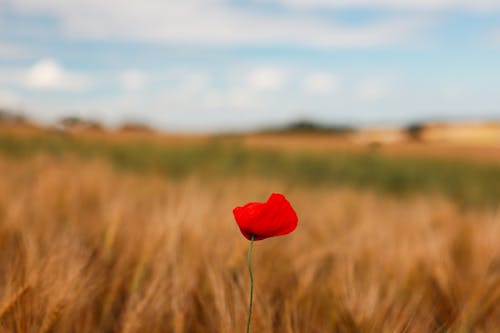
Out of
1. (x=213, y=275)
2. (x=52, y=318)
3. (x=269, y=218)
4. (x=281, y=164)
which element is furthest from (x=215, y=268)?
(x=281, y=164)

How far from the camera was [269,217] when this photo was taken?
1.77 feet

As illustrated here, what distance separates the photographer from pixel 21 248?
1.28 metres

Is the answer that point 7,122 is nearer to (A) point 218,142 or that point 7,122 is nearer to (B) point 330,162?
(A) point 218,142

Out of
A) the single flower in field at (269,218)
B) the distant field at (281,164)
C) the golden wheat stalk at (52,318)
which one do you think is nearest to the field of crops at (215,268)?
the golden wheat stalk at (52,318)

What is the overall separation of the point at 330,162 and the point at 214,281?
5013 millimetres

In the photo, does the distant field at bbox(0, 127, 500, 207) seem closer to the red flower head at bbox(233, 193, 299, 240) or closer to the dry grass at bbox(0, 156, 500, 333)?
the dry grass at bbox(0, 156, 500, 333)

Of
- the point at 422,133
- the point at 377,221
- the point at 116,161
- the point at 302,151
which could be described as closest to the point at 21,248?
the point at 377,221

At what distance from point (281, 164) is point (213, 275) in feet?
15.0

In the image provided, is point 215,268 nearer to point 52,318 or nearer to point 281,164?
point 52,318

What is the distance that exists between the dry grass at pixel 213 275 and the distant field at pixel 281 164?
8.22 feet

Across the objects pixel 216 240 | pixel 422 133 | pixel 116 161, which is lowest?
pixel 216 240

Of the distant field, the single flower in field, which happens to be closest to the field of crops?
the single flower in field

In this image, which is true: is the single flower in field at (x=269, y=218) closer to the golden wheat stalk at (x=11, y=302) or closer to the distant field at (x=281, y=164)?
the golden wheat stalk at (x=11, y=302)

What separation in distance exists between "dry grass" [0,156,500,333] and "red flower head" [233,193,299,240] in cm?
27
